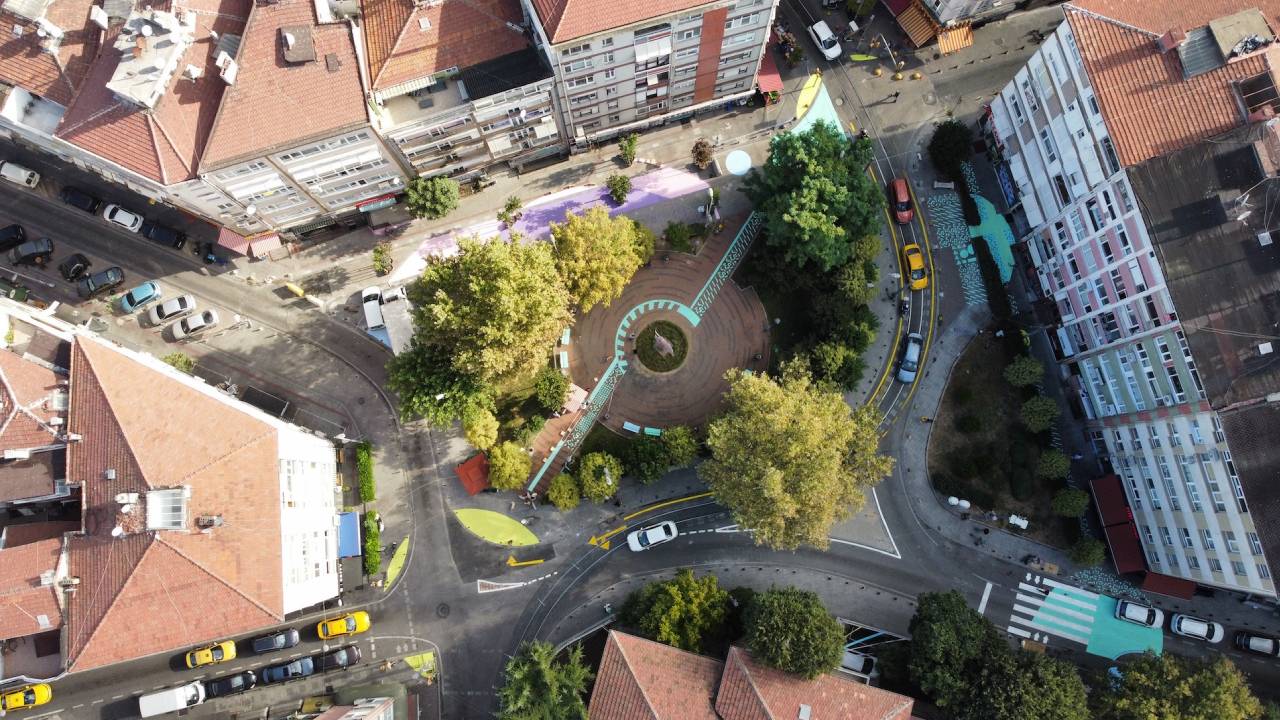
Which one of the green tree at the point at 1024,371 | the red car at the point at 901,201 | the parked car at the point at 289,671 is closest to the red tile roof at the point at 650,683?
the parked car at the point at 289,671

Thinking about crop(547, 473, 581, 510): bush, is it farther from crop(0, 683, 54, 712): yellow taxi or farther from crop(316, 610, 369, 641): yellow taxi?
crop(0, 683, 54, 712): yellow taxi

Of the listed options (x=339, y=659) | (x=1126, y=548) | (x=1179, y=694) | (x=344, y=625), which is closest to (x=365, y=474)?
(x=344, y=625)

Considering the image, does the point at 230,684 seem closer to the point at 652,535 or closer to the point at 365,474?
the point at 365,474

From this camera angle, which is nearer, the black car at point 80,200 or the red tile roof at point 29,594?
the red tile roof at point 29,594

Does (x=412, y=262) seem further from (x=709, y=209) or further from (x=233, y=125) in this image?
(x=709, y=209)

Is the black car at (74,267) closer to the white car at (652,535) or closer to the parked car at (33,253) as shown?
the parked car at (33,253)
